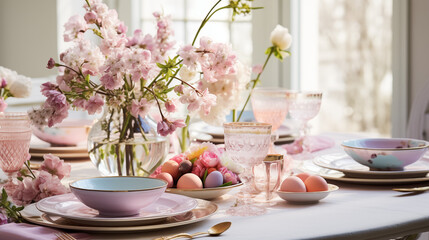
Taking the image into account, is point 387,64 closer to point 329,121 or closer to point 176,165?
point 329,121

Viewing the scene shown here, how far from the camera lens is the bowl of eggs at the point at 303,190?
1.23m

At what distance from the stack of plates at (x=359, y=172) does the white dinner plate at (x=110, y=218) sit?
0.44m

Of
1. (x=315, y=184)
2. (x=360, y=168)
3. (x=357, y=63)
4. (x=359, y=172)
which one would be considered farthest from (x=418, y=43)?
(x=357, y=63)

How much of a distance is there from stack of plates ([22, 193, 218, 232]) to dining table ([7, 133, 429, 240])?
13mm

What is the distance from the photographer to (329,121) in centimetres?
812

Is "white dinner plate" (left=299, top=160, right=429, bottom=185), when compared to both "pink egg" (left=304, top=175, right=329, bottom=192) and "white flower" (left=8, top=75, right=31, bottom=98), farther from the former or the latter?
"white flower" (left=8, top=75, right=31, bottom=98)

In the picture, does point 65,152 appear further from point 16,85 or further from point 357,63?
point 357,63

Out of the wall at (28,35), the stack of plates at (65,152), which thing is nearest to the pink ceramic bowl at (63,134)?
the stack of plates at (65,152)

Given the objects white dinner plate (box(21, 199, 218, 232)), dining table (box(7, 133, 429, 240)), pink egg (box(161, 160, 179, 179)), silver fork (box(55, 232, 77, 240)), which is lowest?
dining table (box(7, 133, 429, 240))

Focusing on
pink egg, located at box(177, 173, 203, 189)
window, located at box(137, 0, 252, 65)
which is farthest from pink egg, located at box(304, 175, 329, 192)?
window, located at box(137, 0, 252, 65)

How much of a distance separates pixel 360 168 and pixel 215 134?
64 cm

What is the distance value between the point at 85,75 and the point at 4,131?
8.1 inches

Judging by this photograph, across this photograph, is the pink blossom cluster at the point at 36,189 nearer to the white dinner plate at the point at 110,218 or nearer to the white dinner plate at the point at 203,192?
the white dinner plate at the point at 110,218

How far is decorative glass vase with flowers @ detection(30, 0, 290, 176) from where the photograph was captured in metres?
1.27
